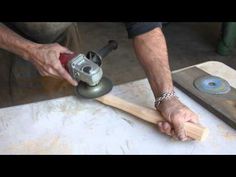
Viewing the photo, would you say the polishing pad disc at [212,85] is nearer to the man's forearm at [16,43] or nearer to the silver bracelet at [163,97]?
the silver bracelet at [163,97]

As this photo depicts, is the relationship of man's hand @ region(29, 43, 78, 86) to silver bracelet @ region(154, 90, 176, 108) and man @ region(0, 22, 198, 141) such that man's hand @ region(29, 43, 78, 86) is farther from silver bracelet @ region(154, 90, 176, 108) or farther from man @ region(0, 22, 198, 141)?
silver bracelet @ region(154, 90, 176, 108)

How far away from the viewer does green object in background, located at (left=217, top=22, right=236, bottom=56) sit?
251cm

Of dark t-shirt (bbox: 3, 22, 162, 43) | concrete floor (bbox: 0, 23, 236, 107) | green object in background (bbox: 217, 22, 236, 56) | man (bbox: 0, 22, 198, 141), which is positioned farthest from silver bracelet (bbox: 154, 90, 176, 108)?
green object in background (bbox: 217, 22, 236, 56)

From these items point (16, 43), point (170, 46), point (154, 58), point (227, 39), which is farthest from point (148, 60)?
point (170, 46)

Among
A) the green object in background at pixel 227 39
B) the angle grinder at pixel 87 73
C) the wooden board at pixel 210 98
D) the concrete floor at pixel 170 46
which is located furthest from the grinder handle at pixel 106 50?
the green object in background at pixel 227 39

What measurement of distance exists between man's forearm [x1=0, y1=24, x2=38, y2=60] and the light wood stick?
0.28 m

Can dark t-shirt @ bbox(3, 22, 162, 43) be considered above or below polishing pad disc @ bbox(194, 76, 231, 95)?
above

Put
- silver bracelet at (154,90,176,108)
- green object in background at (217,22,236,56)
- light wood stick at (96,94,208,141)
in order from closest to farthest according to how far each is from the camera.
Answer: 1. light wood stick at (96,94,208,141)
2. silver bracelet at (154,90,176,108)
3. green object in background at (217,22,236,56)

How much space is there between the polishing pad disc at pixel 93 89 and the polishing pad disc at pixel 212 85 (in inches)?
11.5

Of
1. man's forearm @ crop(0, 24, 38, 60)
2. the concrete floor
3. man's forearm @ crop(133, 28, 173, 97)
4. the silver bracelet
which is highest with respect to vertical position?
man's forearm @ crop(0, 24, 38, 60)

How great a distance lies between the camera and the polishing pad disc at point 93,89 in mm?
960

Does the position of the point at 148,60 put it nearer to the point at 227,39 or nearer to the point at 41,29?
the point at 41,29

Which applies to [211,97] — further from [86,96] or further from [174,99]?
[86,96]

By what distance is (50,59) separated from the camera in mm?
971
